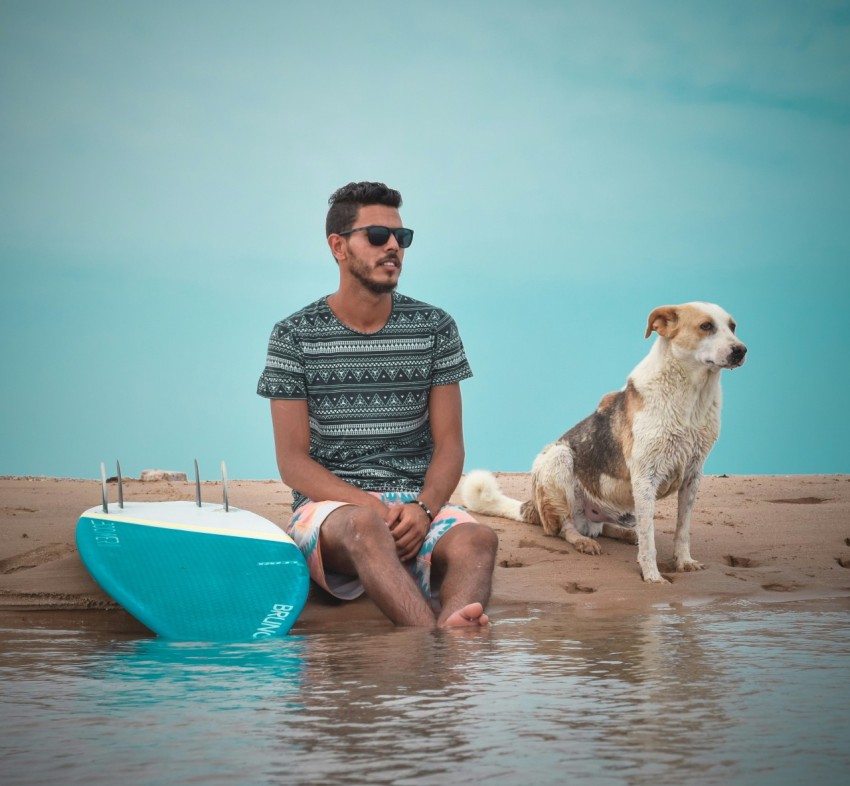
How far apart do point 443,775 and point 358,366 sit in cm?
277

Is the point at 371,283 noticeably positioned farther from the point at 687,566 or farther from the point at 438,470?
the point at 687,566

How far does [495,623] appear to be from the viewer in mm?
4020

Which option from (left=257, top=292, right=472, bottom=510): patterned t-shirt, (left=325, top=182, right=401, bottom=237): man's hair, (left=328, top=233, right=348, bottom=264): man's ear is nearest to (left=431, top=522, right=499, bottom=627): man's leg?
(left=257, top=292, right=472, bottom=510): patterned t-shirt

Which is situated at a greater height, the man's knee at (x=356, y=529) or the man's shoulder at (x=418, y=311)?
the man's shoulder at (x=418, y=311)

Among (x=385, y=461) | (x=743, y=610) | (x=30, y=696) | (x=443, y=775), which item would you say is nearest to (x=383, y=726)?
(x=443, y=775)

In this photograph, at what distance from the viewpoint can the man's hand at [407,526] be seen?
13.2 feet

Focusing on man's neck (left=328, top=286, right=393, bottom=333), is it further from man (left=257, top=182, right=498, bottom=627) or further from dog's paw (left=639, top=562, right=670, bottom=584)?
dog's paw (left=639, top=562, right=670, bottom=584)

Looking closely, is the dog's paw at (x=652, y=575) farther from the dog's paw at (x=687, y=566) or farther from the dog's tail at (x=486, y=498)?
the dog's tail at (x=486, y=498)

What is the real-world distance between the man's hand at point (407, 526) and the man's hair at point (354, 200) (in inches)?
55.1

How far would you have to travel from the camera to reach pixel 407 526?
4020 millimetres

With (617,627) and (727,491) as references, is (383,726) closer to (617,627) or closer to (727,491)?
(617,627)

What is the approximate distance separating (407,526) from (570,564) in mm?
1808

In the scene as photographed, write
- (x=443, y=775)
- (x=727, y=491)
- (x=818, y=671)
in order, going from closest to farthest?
(x=443, y=775) → (x=818, y=671) → (x=727, y=491)

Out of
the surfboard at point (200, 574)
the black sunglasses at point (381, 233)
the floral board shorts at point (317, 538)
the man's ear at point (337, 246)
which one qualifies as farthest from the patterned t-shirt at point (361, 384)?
the surfboard at point (200, 574)
